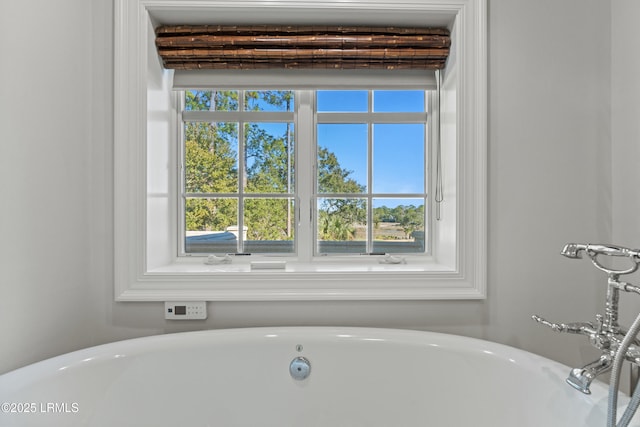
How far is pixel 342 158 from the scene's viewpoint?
5.40 ft

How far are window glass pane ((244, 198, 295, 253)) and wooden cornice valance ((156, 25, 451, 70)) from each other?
1.97 feet

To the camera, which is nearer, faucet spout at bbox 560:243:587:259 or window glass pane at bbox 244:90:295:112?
faucet spout at bbox 560:243:587:259

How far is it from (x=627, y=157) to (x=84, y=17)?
78.6 inches

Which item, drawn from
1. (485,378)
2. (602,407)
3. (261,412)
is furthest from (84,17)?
(602,407)

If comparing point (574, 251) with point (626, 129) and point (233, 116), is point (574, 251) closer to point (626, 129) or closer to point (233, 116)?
point (626, 129)

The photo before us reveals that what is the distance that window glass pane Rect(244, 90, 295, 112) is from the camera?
1.64m

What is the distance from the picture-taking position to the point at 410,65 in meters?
1.45

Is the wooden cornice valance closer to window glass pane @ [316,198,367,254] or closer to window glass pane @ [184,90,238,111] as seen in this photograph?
window glass pane @ [184,90,238,111]

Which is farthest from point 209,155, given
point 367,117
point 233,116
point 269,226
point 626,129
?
point 626,129

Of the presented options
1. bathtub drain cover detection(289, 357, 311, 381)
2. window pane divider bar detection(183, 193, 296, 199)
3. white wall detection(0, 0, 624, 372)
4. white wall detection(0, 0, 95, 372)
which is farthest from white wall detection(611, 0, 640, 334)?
white wall detection(0, 0, 95, 372)

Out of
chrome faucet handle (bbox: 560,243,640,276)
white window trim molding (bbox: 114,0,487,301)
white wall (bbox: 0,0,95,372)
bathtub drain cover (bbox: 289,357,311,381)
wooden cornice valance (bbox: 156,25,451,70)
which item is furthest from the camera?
wooden cornice valance (bbox: 156,25,451,70)

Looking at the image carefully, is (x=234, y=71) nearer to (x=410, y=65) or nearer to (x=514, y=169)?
(x=410, y=65)

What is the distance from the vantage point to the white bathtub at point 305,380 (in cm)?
101

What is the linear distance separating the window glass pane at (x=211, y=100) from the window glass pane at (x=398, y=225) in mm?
814
